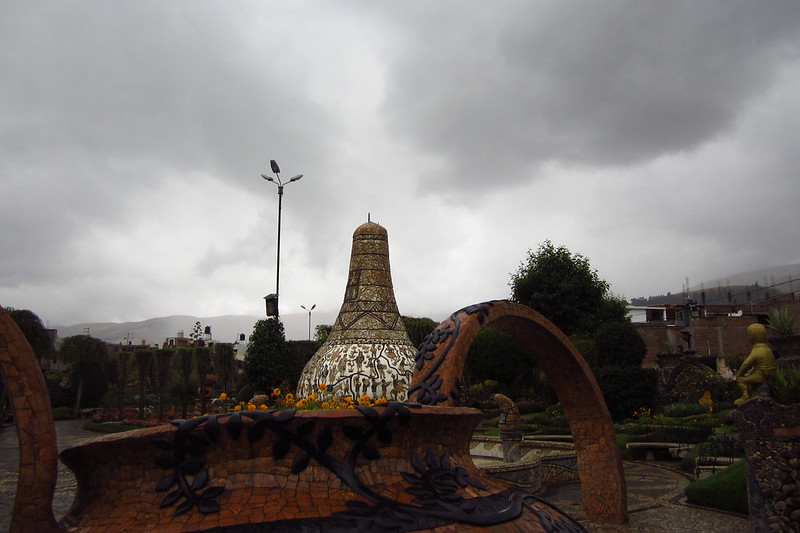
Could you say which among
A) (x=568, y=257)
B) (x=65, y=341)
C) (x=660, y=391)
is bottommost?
(x=660, y=391)

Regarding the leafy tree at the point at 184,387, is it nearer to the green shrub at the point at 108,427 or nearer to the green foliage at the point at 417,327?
the green shrub at the point at 108,427

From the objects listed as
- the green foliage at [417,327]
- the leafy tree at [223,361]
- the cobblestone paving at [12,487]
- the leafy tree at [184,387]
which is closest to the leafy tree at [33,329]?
the leafy tree at [184,387]

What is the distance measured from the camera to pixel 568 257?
36.3 metres

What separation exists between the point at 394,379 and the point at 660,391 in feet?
42.9

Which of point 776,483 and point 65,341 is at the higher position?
point 65,341

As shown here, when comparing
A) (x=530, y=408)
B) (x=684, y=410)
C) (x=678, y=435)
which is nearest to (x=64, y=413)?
(x=530, y=408)

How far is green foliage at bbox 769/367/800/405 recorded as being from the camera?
5.34m

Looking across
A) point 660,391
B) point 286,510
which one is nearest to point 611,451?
point 286,510

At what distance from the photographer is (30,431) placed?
6.14 ft

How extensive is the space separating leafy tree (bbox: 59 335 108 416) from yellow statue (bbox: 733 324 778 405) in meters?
35.3

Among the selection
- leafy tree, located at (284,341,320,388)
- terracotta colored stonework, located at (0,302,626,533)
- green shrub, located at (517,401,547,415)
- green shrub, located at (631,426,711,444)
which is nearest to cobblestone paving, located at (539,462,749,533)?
green shrub, located at (631,426,711,444)

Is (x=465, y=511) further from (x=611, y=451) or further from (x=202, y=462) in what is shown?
(x=611, y=451)

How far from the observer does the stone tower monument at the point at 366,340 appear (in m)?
15.5

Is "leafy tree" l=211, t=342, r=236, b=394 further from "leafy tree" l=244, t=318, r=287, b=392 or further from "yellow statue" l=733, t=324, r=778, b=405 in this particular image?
"yellow statue" l=733, t=324, r=778, b=405
